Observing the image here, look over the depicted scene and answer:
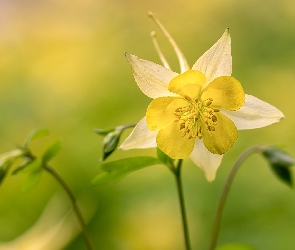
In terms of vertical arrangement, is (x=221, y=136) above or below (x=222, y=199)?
above

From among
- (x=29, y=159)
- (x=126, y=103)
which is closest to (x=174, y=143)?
(x=29, y=159)

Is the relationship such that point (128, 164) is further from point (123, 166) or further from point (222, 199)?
point (222, 199)

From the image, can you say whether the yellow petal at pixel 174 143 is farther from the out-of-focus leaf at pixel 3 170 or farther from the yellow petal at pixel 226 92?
the out-of-focus leaf at pixel 3 170

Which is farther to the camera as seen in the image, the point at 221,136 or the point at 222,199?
the point at 222,199

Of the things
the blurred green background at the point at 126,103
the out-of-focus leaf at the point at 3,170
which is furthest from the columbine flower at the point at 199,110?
the blurred green background at the point at 126,103

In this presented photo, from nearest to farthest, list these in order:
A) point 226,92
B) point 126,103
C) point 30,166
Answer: point 226,92 → point 30,166 → point 126,103

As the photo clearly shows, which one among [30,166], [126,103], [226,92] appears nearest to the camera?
[226,92]

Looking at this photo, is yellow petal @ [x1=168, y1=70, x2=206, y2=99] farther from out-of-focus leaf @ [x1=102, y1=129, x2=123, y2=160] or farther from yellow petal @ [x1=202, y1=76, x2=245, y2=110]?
out-of-focus leaf @ [x1=102, y1=129, x2=123, y2=160]
